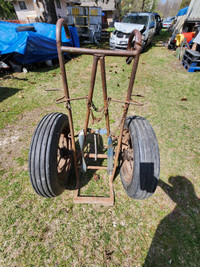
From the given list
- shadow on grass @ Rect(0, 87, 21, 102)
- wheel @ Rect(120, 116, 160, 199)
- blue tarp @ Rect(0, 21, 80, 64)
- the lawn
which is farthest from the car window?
wheel @ Rect(120, 116, 160, 199)

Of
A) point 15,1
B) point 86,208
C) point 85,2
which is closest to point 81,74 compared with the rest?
point 86,208

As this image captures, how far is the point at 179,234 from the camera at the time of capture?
6.88ft

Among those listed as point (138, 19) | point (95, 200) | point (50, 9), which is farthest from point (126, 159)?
point (50, 9)

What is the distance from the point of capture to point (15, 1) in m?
21.8

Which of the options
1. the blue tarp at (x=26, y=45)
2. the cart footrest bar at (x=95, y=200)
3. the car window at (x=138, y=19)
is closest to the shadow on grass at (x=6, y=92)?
the blue tarp at (x=26, y=45)

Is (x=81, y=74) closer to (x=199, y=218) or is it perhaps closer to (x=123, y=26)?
(x=123, y=26)

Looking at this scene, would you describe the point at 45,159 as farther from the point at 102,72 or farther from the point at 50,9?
the point at 50,9

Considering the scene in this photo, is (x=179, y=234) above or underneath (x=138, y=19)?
underneath

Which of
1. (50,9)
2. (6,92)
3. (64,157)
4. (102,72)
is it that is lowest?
(6,92)

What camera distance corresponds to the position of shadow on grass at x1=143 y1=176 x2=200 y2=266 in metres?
1.89

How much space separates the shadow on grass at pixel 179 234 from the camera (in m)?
1.89

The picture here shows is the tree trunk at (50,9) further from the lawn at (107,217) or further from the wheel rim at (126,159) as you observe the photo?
the wheel rim at (126,159)

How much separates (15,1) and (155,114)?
30.0m

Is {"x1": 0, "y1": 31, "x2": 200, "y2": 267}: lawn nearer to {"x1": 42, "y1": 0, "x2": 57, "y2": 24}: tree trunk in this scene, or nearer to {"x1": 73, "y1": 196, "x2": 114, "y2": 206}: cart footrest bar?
{"x1": 73, "y1": 196, "x2": 114, "y2": 206}: cart footrest bar
